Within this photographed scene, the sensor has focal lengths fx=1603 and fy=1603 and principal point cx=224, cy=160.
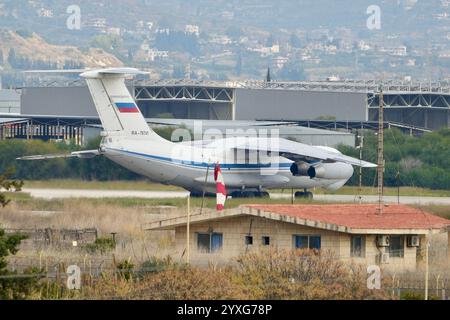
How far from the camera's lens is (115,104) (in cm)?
5775

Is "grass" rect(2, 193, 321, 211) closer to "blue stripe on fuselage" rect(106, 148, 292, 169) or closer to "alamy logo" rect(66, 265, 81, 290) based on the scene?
"blue stripe on fuselage" rect(106, 148, 292, 169)

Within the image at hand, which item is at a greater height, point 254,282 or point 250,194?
point 254,282

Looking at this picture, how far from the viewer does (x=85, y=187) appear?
2406 inches

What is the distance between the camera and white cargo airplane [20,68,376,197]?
57219 mm

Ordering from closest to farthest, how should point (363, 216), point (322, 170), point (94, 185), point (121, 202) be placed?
point (363, 216) → point (121, 202) → point (322, 170) → point (94, 185)

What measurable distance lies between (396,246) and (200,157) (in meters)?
19.5

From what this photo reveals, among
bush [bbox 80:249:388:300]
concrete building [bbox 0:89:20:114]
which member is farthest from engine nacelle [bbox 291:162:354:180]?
concrete building [bbox 0:89:20:114]

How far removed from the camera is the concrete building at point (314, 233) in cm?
3853

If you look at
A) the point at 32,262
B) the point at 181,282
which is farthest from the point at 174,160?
the point at 181,282

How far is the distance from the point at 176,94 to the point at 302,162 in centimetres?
4827

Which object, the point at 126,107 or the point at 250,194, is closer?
the point at 126,107

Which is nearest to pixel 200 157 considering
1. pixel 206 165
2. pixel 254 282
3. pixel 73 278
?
pixel 206 165

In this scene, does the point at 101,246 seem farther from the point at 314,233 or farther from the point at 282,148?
the point at 282,148

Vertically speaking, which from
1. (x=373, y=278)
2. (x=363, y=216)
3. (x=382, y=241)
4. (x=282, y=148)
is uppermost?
(x=282, y=148)
